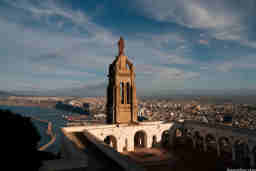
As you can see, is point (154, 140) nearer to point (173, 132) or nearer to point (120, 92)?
point (173, 132)

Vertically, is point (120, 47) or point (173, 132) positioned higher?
point (120, 47)

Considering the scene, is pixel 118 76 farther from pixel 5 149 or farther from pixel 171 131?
pixel 5 149

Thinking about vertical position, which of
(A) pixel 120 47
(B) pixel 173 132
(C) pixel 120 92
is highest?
(A) pixel 120 47

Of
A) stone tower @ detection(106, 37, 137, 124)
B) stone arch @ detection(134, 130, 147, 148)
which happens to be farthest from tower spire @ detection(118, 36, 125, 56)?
stone arch @ detection(134, 130, 147, 148)

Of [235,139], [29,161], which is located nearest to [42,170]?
[29,161]

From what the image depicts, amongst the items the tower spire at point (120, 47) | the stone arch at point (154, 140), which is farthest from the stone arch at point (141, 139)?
the tower spire at point (120, 47)

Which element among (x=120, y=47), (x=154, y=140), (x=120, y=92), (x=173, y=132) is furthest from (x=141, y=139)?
(x=120, y=47)

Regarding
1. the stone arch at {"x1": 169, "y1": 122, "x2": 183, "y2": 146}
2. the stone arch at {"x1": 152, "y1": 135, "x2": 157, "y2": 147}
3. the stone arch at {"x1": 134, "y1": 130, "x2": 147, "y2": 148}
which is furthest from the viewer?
the stone arch at {"x1": 169, "y1": 122, "x2": 183, "y2": 146}

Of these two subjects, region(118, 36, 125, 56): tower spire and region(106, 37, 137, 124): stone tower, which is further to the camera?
region(118, 36, 125, 56): tower spire

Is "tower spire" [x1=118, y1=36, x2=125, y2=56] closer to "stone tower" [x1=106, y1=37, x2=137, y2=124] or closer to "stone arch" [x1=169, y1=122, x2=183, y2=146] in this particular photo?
"stone tower" [x1=106, y1=37, x2=137, y2=124]
